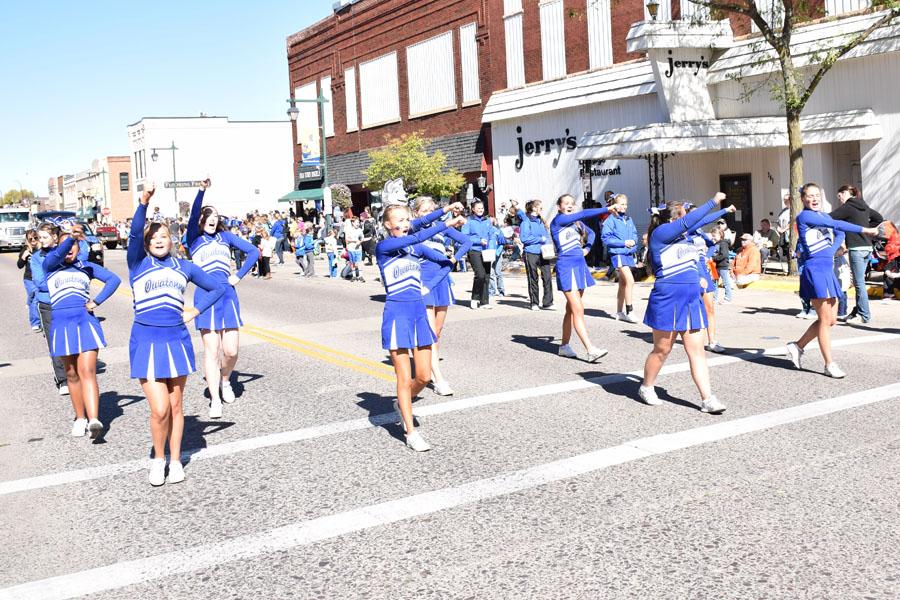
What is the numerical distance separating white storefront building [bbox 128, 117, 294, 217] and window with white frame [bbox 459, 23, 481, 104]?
51.4 metres

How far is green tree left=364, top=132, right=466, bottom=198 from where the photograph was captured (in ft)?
115

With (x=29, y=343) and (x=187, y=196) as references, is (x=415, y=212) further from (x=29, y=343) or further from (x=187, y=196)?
(x=187, y=196)

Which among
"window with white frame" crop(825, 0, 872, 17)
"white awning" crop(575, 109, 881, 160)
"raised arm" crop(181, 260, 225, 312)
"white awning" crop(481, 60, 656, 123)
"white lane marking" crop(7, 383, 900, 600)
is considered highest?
"window with white frame" crop(825, 0, 872, 17)

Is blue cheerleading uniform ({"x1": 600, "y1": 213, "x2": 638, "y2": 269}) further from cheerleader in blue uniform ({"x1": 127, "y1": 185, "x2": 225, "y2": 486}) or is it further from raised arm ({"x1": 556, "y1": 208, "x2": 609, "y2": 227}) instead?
cheerleader in blue uniform ({"x1": 127, "y1": 185, "x2": 225, "y2": 486})

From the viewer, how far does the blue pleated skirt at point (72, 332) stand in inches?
330

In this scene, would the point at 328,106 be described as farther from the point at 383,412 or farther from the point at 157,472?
the point at 157,472

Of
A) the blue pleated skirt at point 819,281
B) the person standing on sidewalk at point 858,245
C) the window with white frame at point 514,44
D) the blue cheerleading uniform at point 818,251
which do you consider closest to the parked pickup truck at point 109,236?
the window with white frame at point 514,44

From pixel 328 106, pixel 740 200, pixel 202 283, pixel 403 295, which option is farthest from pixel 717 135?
pixel 328 106

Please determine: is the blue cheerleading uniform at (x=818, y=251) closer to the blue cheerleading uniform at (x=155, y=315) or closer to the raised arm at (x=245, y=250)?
the raised arm at (x=245, y=250)

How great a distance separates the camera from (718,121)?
23.6 m

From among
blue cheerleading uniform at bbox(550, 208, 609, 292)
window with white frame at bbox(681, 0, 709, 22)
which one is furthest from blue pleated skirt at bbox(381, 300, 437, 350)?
window with white frame at bbox(681, 0, 709, 22)

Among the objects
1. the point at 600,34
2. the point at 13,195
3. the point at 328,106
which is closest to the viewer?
the point at 600,34

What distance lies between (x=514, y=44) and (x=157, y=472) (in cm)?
2827

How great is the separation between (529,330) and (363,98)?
30.2 meters
